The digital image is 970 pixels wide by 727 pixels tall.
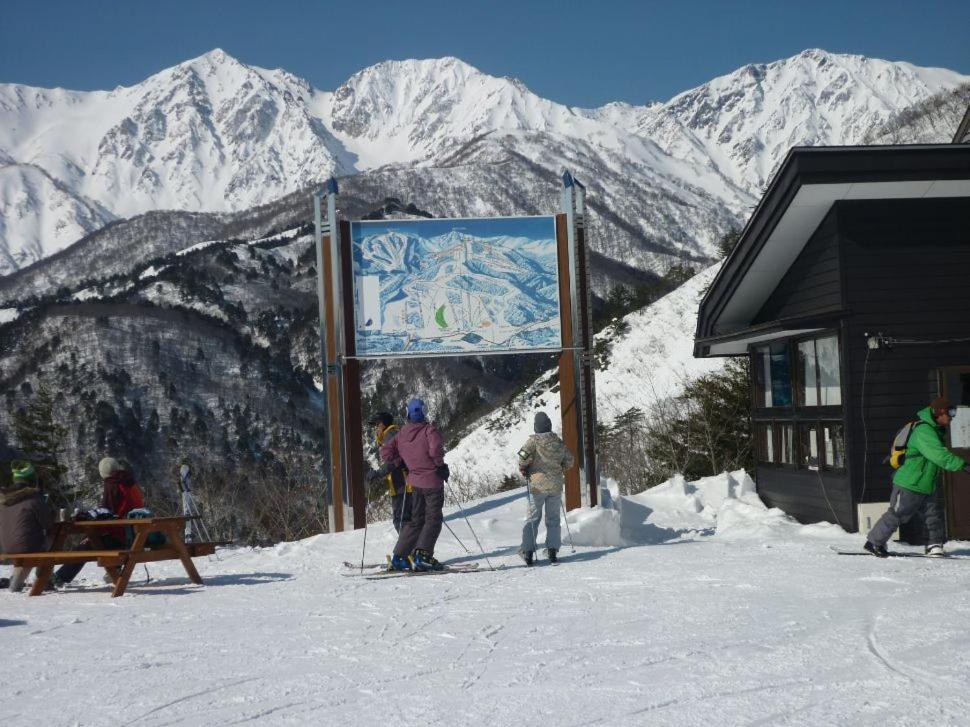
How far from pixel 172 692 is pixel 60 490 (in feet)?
150

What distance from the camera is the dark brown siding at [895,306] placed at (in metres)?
11.8

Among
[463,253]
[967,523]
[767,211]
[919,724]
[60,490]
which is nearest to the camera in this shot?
[919,724]

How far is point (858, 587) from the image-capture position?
8.31m

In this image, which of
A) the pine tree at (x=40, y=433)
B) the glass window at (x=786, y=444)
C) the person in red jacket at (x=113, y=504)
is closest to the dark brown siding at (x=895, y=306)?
the glass window at (x=786, y=444)

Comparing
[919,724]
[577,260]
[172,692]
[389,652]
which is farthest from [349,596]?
[577,260]

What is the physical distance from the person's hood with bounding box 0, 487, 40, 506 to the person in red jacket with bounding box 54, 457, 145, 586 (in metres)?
0.54

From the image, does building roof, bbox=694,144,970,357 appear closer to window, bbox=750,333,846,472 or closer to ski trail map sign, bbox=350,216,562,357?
window, bbox=750,333,846,472

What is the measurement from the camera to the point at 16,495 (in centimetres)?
975

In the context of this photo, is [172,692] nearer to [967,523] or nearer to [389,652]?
[389,652]

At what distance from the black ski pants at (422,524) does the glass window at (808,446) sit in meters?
5.45

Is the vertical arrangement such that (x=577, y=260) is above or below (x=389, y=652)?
above

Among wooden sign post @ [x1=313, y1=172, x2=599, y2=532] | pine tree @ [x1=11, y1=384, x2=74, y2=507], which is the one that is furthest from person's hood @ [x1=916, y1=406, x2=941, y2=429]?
pine tree @ [x1=11, y1=384, x2=74, y2=507]

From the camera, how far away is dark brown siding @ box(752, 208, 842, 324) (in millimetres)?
12156

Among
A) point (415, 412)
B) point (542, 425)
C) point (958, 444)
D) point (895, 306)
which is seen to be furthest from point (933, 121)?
point (415, 412)
